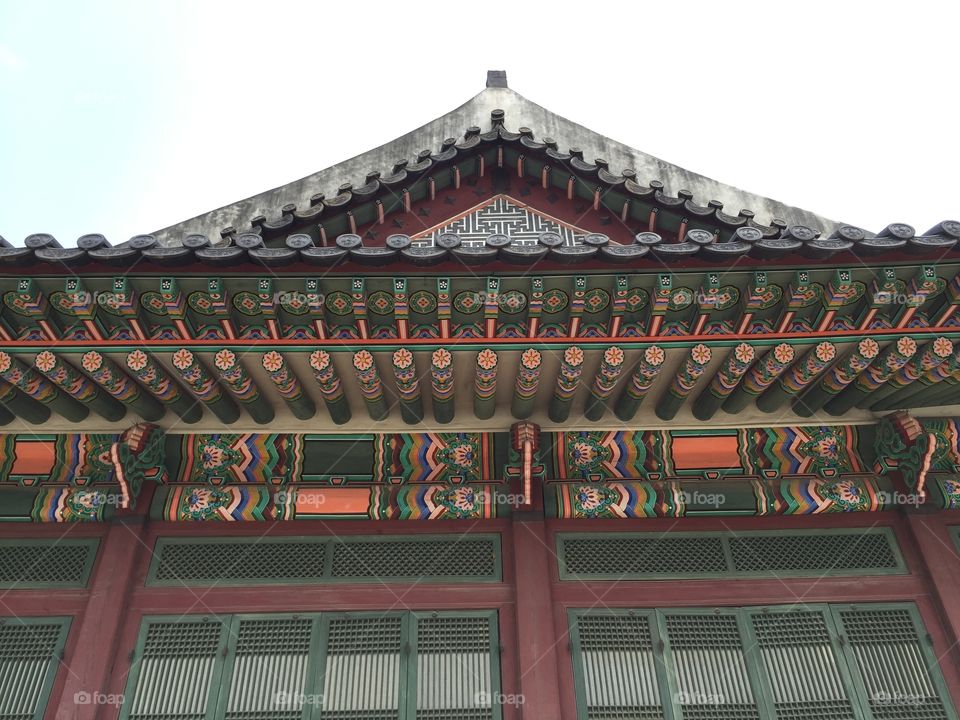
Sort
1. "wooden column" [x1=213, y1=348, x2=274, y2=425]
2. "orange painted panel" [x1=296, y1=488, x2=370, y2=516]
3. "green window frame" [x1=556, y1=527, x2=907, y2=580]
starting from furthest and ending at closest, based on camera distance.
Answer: "orange painted panel" [x1=296, y1=488, x2=370, y2=516] < "green window frame" [x1=556, y1=527, x2=907, y2=580] < "wooden column" [x1=213, y1=348, x2=274, y2=425]

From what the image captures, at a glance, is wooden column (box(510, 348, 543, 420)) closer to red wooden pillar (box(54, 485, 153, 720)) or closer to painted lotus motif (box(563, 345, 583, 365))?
painted lotus motif (box(563, 345, 583, 365))

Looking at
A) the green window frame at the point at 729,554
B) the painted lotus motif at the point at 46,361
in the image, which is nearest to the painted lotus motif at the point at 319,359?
the painted lotus motif at the point at 46,361

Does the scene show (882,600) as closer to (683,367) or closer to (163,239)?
→ (683,367)

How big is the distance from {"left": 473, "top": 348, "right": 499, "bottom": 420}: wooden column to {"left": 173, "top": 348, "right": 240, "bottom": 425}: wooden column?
6.64ft

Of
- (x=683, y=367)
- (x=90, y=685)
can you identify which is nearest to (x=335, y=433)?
(x=90, y=685)

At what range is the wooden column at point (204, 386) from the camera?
527cm

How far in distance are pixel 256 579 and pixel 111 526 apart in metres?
1.37

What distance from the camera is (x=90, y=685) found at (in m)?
5.41

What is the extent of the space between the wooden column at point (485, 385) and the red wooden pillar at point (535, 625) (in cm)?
106

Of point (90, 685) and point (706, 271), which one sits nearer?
point (706, 271)

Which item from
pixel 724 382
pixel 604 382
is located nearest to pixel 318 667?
pixel 604 382

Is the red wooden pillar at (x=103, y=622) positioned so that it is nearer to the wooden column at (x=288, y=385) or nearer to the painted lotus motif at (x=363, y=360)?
the wooden column at (x=288, y=385)

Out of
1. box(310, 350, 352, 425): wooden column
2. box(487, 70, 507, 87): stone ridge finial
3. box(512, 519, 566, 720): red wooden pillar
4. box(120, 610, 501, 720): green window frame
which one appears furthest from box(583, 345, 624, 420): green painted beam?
box(487, 70, 507, 87): stone ridge finial

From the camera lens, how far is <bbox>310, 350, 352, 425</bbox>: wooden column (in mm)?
5332
